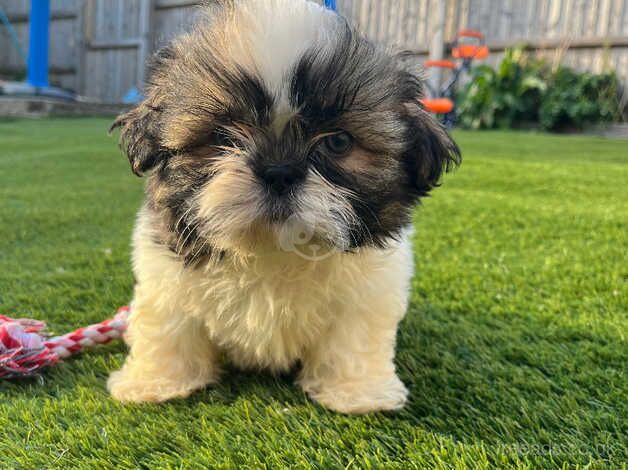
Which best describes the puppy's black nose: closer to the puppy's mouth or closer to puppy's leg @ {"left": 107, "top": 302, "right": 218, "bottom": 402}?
the puppy's mouth

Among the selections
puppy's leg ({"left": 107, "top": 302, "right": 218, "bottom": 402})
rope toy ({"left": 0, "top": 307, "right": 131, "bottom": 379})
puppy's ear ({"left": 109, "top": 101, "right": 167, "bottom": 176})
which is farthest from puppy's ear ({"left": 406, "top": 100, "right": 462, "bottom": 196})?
rope toy ({"left": 0, "top": 307, "right": 131, "bottom": 379})

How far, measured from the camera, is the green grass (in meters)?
1.50

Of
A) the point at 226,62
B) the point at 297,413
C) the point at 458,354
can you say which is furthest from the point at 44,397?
the point at 458,354

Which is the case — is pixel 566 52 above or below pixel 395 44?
above

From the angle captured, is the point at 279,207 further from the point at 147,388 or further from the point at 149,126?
the point at 147,388

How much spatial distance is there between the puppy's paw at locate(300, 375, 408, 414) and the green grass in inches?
1.7

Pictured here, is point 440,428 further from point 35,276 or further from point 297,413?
point 35,276

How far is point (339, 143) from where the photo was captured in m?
1.55

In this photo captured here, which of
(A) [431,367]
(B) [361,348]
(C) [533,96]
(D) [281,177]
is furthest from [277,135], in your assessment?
(C) [533,96]

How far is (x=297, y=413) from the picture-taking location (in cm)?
172

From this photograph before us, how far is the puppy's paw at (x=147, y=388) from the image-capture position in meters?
1.78

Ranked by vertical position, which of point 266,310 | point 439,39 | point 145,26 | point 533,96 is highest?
point 145,26

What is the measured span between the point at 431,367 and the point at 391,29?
931 centimetres

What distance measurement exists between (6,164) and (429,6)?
7227mm
